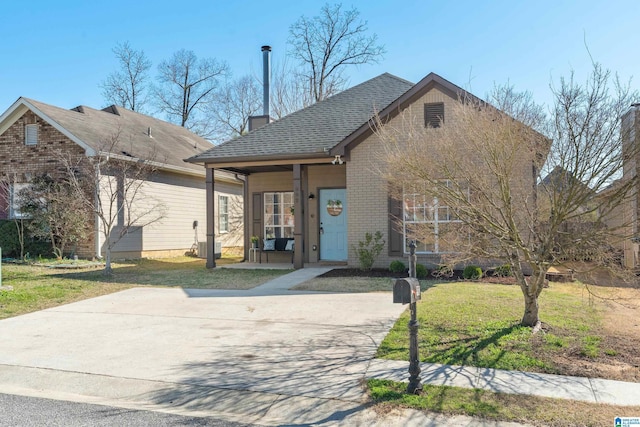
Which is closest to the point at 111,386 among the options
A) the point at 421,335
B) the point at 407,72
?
the point at 421,335

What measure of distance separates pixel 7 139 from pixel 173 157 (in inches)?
233

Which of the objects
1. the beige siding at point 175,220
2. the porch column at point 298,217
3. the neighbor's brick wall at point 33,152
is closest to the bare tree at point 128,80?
the beige siding at point 175,220

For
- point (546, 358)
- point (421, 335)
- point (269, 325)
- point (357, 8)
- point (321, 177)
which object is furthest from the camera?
point (357, 8)

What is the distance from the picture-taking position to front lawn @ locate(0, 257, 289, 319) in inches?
353

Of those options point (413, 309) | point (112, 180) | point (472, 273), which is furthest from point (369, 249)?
point (112, 180)

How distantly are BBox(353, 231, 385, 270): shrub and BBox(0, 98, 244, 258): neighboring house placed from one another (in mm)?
7255

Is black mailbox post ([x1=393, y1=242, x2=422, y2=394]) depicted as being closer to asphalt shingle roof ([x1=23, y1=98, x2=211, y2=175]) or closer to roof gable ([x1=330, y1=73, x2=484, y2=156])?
roof gable ([x1=330, y1=73, x2=484, y2=156])

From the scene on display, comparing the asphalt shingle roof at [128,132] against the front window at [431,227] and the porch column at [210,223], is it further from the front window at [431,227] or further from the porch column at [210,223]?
the front window at [431,227]

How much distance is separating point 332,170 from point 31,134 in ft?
36.6

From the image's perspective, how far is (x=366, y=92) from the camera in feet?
55.0

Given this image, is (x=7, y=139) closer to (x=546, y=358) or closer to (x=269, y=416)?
(x=269, y=416)

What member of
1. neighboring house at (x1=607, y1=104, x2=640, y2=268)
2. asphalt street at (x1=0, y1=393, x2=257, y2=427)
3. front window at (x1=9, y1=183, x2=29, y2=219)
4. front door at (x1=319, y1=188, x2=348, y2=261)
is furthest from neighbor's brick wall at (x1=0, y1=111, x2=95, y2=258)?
neighboring house at (x1=607, y1=104, x2=640, y2=268)

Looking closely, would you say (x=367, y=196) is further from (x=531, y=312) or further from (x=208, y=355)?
(x=208, y=355)

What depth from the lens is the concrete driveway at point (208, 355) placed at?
14.0 feet
